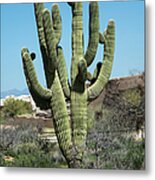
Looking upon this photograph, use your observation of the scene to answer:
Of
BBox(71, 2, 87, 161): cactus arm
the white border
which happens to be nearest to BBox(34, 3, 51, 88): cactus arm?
BBox(71, 2, 87, 161): cactus arm

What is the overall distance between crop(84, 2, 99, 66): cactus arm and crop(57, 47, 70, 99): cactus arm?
151mm

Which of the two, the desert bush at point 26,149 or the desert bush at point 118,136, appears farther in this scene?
the desert bush at point 26,149

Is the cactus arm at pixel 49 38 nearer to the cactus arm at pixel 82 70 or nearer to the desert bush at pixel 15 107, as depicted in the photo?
the cactus arm at pixel 82 70

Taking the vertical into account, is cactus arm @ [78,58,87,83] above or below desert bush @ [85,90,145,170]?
above

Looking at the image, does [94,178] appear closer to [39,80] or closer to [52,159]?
[52,159]

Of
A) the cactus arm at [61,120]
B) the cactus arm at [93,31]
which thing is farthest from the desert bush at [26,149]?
the cactus arm at [93,31]

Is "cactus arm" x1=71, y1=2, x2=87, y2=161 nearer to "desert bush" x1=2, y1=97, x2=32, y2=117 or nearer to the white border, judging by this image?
the white border

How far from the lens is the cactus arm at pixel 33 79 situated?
3.35 meters

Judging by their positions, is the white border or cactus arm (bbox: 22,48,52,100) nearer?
the white border

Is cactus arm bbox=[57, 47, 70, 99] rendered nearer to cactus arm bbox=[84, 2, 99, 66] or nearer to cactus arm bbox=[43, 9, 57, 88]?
cactus arm bbox=[43, 9, 57, 88]

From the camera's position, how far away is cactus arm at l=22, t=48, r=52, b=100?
3.35 meters

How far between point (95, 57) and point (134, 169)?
670 mm

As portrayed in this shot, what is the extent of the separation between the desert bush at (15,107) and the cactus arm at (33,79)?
0.11 metres

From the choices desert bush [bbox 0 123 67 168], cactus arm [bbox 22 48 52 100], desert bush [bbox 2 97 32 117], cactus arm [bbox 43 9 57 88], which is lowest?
desert bush [bbox 0 123 67 168]
